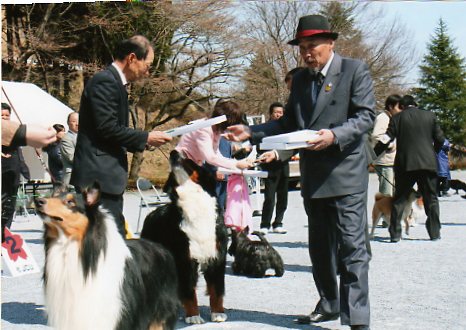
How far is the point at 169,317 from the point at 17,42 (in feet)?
55.2

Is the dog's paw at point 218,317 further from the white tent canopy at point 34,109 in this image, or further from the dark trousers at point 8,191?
the white tent canopy at point 34,109

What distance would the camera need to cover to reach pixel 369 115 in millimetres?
4840

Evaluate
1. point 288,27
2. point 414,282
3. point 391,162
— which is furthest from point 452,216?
point 288,27

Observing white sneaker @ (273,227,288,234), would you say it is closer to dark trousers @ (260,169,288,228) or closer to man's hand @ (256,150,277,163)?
dark trousers @ (260,169,288,228)

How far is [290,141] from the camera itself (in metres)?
4.36

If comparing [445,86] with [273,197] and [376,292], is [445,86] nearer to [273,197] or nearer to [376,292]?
[273,197]

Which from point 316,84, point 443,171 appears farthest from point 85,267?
point 443,171

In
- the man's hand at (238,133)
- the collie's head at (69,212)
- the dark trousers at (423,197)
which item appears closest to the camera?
the collie's head at (69,212)

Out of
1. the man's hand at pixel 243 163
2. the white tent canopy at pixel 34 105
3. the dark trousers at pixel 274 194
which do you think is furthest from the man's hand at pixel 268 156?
the white tent canopy at pixel 34 105

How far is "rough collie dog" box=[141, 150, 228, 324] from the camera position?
519cm

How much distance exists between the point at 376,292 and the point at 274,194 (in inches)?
187

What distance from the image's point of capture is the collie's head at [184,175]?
5164 mm

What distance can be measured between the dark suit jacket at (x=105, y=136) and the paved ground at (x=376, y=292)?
4.38ft

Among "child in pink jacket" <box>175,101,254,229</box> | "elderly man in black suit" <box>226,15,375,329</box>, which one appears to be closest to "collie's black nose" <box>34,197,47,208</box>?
"child in pink jacket" <box>175,101,254,229</box>
